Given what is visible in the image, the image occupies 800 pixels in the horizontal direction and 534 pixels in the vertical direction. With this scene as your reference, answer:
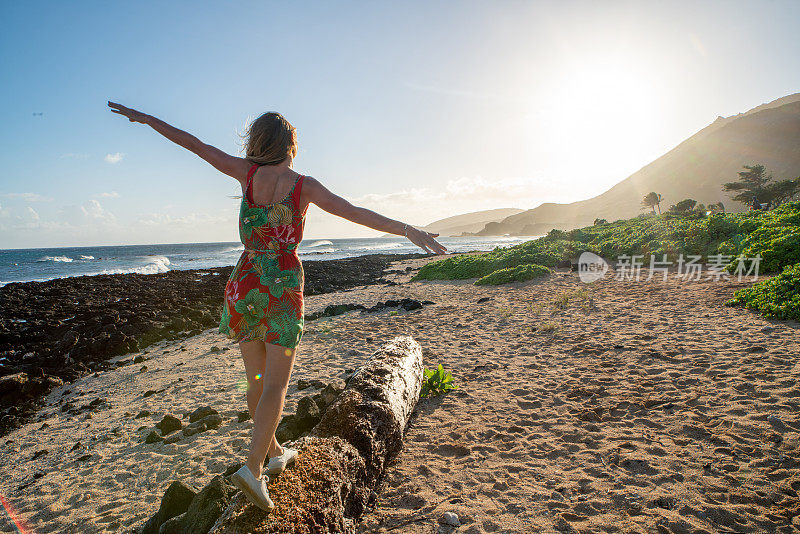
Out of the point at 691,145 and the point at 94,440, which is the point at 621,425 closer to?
the point at 94,440

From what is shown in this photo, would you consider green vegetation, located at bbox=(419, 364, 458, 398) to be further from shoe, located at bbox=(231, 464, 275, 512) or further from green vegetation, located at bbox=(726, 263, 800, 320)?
green vegetation, located at bbox=(726, 263, 800, 320)

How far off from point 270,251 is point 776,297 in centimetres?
914

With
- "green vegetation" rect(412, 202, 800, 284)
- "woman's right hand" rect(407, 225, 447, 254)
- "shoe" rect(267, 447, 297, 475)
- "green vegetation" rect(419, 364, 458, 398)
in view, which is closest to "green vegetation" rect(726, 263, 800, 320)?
"green vegetation" rect(412, 202, 800, 284)

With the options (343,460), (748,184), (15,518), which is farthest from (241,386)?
(748,184)

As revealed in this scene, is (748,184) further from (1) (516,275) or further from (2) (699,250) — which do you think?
(1) (516,275)

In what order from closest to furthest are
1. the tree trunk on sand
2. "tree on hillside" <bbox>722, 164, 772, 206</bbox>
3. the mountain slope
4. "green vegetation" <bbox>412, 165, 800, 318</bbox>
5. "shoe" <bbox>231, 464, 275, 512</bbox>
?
"shoe" <bbox>231, 464, 275, 512</bbox>
the tree trunk on sand
"green vegetation" <bbox>412, 165, 800, 318</bbox>
"tree on hillside" <bbox>722, 164, 772, 206</bbox>
the mountain slope

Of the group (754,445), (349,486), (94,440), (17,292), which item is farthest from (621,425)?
(17,292)

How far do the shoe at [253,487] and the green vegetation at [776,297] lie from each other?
8649 mm

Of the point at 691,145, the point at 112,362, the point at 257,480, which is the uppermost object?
the point at 691,145

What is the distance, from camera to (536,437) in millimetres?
3842

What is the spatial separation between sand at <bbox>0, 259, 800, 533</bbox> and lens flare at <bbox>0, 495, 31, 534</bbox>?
0.11 feet

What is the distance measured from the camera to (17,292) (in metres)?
21.9

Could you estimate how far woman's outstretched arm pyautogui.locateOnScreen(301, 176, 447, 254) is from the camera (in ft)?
7.61

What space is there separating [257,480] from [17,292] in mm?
29995
